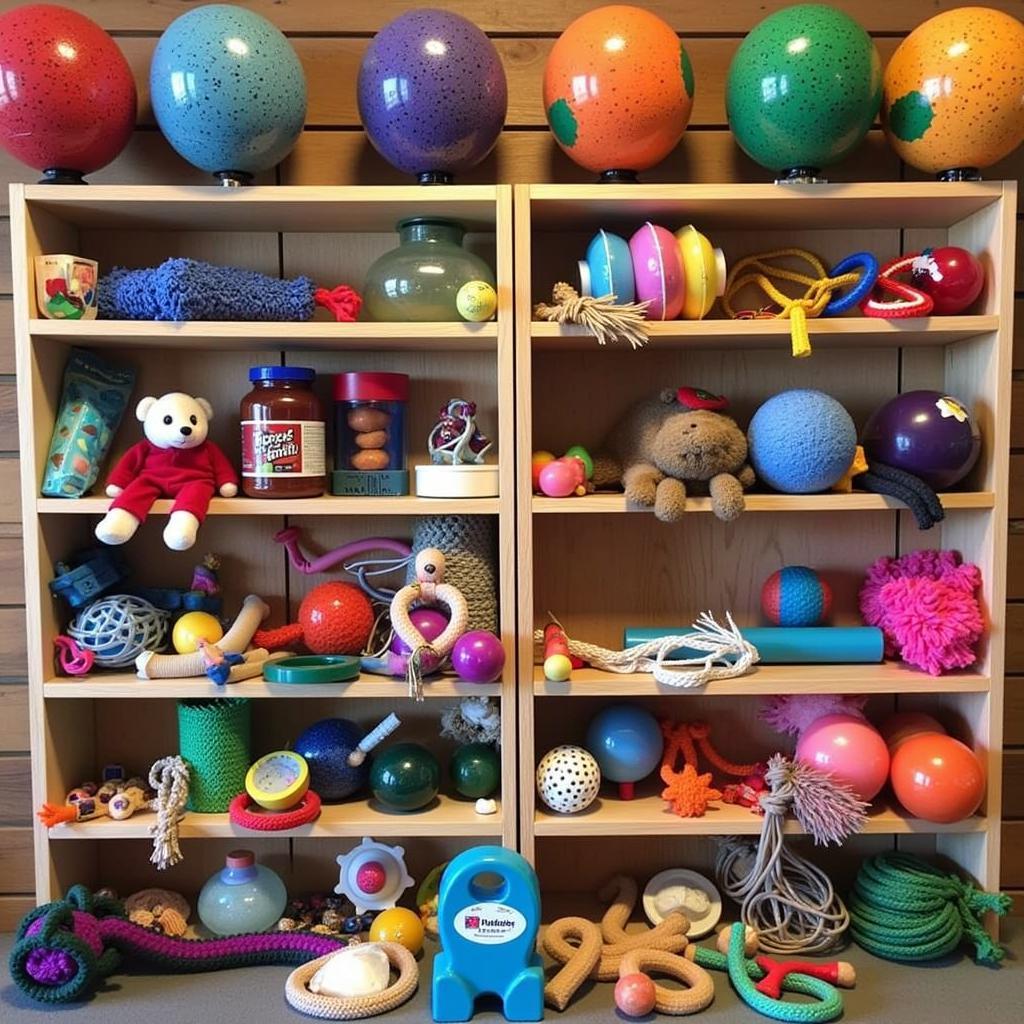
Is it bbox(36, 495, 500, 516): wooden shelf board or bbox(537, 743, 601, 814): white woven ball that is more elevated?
bbox(36, 495, 500, 516): wooden shelf board

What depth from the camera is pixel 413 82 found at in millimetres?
1221

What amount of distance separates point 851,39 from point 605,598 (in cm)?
85

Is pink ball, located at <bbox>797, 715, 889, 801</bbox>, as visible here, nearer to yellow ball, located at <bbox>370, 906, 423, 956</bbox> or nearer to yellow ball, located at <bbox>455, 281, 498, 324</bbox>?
yellow ball, located at <bbox>370, 906, 423, 956</bbox>

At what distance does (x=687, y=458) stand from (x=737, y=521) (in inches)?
9.5

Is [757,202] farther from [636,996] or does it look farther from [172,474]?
[636,996]

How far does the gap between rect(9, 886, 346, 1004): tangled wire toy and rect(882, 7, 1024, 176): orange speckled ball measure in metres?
1.36

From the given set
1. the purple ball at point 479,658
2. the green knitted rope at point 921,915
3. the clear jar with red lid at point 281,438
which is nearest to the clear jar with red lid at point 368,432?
the clear jar with red lid at point 281,438

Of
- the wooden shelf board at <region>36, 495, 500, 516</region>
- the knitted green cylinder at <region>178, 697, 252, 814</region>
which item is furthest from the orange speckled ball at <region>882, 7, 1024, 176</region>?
the knitted green cylinder at <region>178, 697, 252, 814</region>

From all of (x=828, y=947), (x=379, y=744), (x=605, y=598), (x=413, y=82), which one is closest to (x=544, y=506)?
(x=605, y=598)

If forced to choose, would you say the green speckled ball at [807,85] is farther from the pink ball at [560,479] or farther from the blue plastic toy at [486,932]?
the blue plastic toy at [486,932]

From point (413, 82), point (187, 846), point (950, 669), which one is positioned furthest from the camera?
point (187, 846)

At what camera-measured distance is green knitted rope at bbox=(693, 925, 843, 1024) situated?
3.75ft

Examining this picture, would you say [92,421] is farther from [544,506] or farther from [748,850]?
[748,850]

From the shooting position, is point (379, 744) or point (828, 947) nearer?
point (828, 947)
